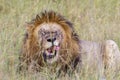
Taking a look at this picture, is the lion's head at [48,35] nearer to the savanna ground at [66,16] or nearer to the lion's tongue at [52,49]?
the lion's tongue at [52,49]

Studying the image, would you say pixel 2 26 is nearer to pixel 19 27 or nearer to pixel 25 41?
pixel 19 27

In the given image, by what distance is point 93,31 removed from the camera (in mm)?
6234

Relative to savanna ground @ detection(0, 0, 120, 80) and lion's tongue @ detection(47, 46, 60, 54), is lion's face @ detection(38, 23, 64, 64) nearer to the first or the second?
lion's tongue @ detection(47, 46, 60, 54)

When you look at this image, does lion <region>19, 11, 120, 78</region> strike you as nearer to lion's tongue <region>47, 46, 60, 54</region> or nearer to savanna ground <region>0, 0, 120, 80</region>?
lion's tongue <region>47, 46, 60, 54</region>

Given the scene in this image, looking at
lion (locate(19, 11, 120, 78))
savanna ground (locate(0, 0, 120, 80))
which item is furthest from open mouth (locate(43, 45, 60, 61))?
savanna ground (locate(0, 0, 120, 80))

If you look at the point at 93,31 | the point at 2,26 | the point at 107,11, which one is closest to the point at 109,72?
the point at 93,31

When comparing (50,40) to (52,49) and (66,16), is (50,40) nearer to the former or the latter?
(52,49)

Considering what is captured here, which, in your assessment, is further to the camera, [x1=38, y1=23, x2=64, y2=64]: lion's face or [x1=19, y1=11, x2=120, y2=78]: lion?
[x1=19, y1=11, x2=120, y2=78]: lion

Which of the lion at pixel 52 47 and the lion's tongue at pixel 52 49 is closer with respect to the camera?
the lion's tongue at pixel 52 49

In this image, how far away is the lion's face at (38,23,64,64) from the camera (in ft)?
15.9

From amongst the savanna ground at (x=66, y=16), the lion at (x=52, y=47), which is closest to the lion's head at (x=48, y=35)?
the lion at (x=52, y=47)

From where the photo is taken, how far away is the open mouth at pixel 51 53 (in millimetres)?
4863

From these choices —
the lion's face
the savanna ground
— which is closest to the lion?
the lion's face

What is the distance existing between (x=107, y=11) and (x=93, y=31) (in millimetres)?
1183
